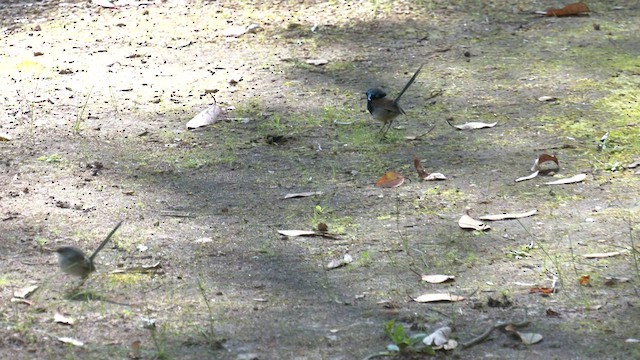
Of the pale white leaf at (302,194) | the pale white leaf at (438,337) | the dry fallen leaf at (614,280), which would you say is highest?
the pale white leaf at (438,337)

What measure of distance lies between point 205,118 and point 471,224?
2129 mm

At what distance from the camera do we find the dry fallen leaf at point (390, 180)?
5.08 metres

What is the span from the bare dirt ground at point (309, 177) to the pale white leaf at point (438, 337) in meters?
0.04

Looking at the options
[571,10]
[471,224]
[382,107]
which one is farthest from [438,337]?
[571,10]

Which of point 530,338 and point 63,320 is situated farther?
point 63,320

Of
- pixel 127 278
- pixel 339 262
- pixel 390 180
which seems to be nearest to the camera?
pixel 127 278

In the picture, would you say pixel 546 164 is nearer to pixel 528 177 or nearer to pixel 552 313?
pixel 528 177

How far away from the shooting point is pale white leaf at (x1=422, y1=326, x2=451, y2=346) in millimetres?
3445

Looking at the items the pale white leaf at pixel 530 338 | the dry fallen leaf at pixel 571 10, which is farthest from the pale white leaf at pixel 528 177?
the dry fallen leaf at pixel 571 10

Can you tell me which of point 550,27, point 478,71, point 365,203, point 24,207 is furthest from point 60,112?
point 550,27

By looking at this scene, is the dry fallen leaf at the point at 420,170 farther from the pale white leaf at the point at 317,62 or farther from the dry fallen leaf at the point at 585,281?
the pale white leaf at the point at 317,62

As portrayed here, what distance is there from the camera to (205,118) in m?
6.02

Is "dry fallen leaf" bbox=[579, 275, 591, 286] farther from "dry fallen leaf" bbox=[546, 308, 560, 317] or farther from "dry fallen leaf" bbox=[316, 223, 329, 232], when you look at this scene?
"dry fallen leaf" bbox=[316, 223, 329, 232]

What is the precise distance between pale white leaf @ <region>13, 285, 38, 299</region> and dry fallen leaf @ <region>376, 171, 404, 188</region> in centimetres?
193
